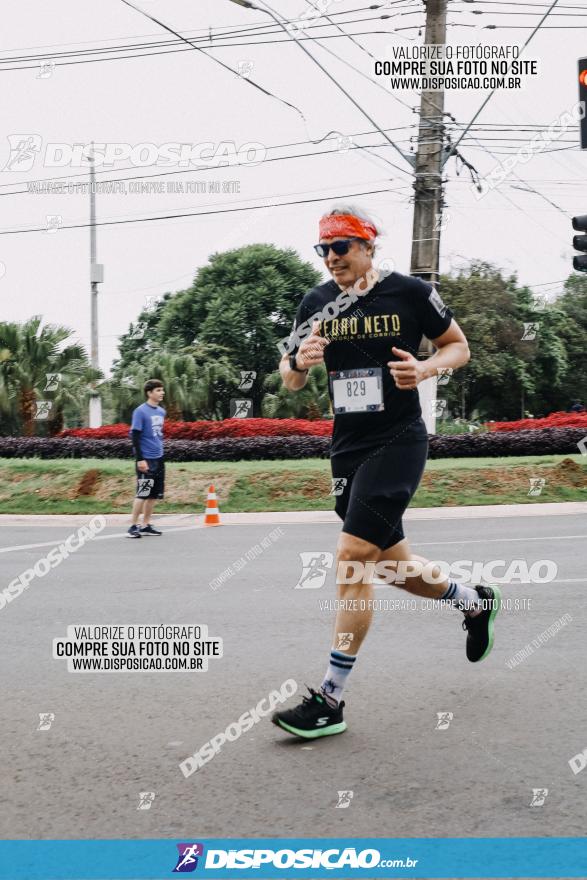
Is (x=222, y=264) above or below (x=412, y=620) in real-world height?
above

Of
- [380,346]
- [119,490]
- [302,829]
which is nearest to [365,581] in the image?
[380,346]

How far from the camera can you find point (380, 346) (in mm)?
4094

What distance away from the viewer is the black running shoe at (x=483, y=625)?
15.1 ft

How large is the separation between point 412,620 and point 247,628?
3.32 feet

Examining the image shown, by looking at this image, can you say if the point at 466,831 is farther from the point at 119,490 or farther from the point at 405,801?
the point at 119,490

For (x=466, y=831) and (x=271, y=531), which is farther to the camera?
(x=271, y=531)

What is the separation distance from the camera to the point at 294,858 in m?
2.85
